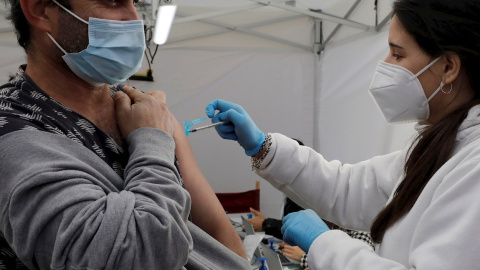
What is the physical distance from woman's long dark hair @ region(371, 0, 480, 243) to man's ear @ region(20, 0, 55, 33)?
103cm

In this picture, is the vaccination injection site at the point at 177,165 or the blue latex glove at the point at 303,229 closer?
the vaccination injection site at the point at 177,165

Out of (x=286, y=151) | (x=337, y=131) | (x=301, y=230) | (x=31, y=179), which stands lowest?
(x=337, y=131)

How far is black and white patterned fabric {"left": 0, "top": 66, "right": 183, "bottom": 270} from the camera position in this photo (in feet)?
3.00

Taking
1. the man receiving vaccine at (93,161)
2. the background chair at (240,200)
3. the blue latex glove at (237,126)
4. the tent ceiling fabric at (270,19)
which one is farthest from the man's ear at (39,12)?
the background chair at (240,200)

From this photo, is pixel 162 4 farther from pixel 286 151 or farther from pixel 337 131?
pixel 337 131

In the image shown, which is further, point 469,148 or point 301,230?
point 301,230

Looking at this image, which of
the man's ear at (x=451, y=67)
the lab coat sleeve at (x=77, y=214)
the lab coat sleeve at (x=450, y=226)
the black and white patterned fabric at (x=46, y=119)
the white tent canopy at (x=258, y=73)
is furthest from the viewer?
the white tent canopy at (x=258, y=73)

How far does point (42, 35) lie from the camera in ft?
3.71

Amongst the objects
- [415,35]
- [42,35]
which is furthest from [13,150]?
[415,35]

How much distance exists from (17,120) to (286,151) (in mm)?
1066

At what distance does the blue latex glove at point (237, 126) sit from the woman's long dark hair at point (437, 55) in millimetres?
584

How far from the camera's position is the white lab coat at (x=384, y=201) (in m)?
1.04

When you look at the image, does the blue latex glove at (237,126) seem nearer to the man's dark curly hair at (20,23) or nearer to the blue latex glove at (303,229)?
the blue latex glove at (303,229)

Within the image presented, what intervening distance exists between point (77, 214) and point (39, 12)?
1.93ft
